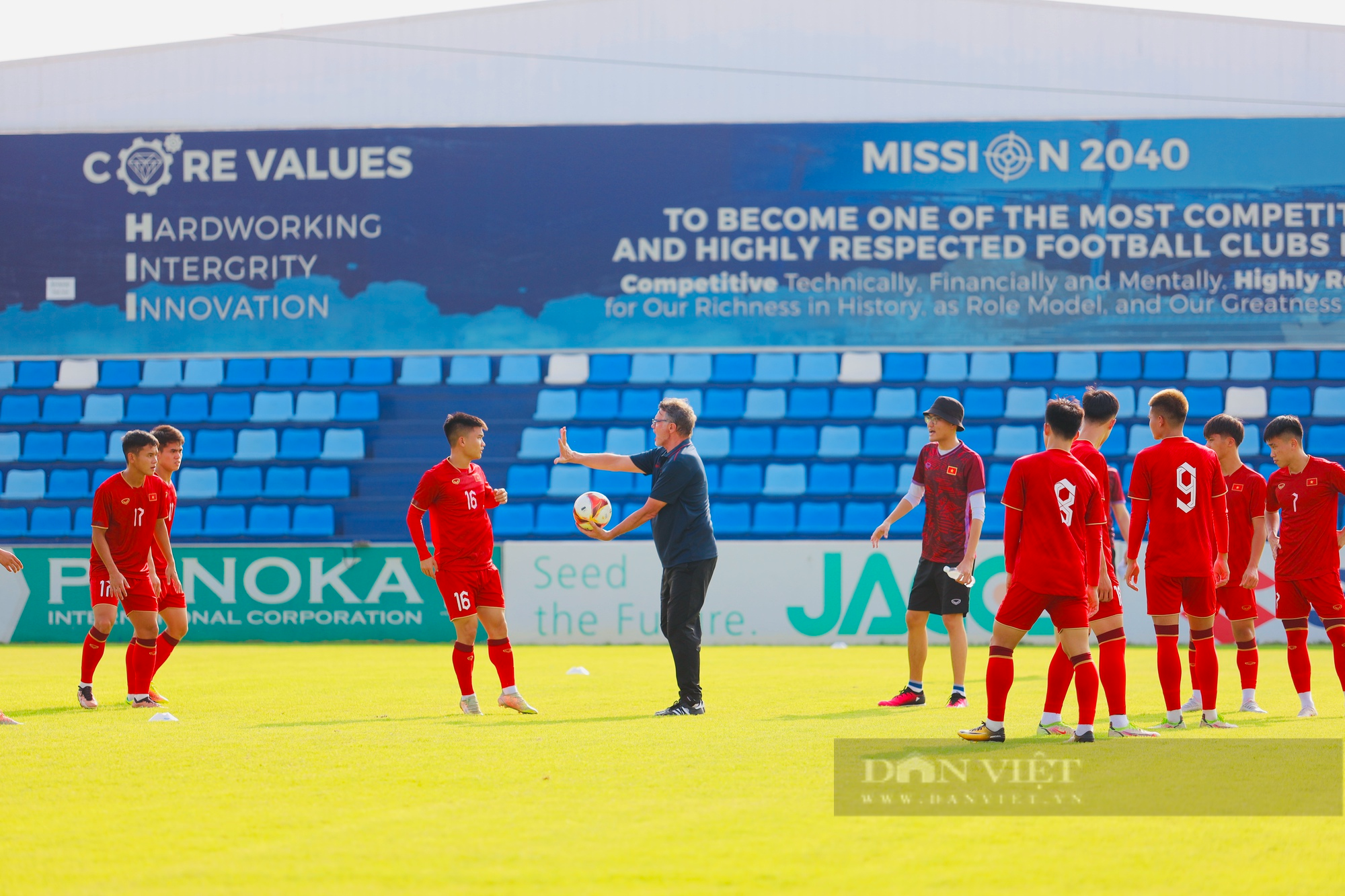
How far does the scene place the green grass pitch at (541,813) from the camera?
152 inches

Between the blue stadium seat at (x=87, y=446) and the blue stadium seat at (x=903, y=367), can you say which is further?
the blue stadium seat at (x=87, y=446)

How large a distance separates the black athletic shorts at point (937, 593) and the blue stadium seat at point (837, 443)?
8.07 metres

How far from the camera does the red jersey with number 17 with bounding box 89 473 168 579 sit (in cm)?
860

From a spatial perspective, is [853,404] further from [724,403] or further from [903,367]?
[724,403]

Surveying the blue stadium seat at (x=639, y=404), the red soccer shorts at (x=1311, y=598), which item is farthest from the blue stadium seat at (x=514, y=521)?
the red soccer shorts at (x=1311, y=598)

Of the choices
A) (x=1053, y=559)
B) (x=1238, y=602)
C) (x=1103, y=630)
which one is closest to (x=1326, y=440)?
(x=1238, y=602)

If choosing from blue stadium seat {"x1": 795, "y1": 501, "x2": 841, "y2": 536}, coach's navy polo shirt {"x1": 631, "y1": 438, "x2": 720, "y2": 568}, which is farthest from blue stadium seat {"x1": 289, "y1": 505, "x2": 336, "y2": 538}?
coach's navy polo shirt {"x1": 631, "y1": 438, "x2": 720, "y2": 568}

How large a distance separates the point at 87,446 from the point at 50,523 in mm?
1057

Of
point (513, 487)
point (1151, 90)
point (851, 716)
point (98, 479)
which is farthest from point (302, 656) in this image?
point (1151, 90)

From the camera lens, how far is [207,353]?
18.0 metres

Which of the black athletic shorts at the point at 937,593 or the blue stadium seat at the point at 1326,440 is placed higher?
the blue stadium seat at the point at 1326,440

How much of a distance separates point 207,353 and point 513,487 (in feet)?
14.8

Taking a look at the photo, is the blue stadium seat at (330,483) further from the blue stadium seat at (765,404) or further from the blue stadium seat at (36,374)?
the blue stadium seat at (765,404)

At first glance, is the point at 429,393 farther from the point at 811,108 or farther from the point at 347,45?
the point at 811,108
